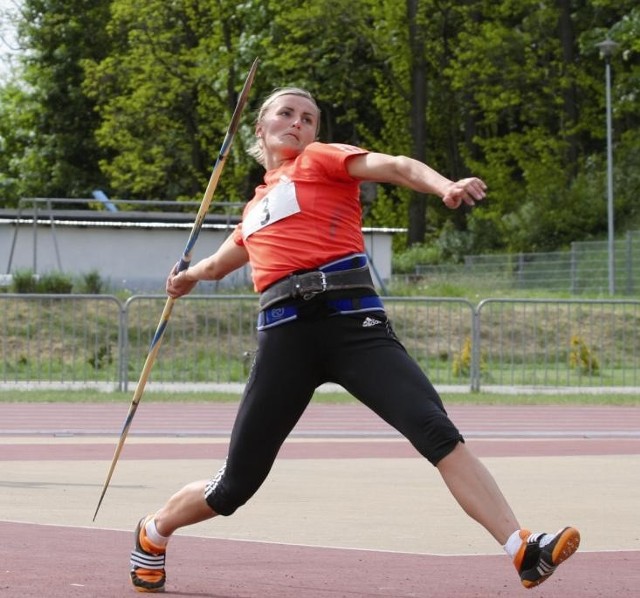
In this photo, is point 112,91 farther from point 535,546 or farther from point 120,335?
point 535,546

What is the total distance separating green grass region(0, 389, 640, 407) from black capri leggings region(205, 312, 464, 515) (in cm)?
1151

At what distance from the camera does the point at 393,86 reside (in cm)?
4688

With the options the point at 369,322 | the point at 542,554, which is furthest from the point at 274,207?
the point at 542,554

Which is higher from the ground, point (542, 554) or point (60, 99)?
point (60, 99)

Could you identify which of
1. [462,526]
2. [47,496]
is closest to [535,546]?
[462,526]

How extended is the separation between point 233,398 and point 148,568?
11512mm

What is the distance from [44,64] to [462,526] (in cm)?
4708

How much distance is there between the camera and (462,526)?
802cm

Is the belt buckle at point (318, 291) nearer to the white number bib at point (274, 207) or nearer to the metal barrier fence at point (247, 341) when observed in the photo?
the white number bib at point (274, 207)

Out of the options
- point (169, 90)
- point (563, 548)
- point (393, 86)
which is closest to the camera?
point (563, 548)

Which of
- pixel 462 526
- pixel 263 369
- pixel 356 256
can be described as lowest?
pixel 462 526

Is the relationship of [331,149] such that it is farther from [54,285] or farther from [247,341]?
[54,285]

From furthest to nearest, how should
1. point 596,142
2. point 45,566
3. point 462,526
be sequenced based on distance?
point 596,142
point 462,526
point 45,566

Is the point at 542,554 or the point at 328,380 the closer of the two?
the point at 542,554
